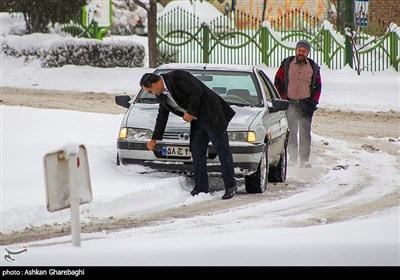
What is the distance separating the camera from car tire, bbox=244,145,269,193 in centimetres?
1259

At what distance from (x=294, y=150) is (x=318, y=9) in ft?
94.4

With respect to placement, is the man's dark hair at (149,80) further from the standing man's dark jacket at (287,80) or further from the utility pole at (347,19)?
the utility pole at (347,19)

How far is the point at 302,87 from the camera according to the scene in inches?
601

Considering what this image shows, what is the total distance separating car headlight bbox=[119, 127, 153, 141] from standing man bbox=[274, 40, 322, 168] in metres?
3.36

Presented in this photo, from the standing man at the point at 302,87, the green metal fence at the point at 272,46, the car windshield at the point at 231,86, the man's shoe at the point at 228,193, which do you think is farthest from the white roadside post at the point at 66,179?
the green metal fence at the point at 272,46

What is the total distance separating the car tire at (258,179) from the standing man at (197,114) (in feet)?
1.46

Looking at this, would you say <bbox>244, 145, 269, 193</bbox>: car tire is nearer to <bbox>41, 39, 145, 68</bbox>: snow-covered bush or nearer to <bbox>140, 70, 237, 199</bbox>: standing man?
<bbox>140, 70, 237, 199</bbox>: standing man

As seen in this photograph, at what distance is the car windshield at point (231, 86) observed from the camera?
13414 mm

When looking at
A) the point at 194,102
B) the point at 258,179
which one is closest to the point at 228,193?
the point at 258,179

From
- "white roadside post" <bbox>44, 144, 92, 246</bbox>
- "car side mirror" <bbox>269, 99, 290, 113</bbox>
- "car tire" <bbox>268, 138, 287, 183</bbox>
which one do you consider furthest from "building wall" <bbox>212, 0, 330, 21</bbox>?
"white roadside post" <bbox>44, 144, 92, 246</bbox>

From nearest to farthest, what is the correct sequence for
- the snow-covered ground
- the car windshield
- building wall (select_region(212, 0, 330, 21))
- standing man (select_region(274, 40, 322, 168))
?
the snow-covered ground, the car windshield, standing man (select_region(274, 40, 322, 168)), building wall (select_region(212, 0, 330, 21))

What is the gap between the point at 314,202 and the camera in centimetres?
1198

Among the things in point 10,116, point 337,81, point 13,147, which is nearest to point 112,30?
point 337,81
